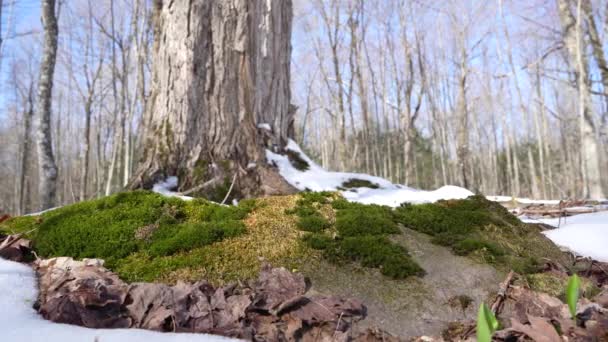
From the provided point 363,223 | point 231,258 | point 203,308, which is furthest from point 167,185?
point 203,308

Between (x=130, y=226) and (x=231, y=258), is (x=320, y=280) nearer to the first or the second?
(x=231, y=258)

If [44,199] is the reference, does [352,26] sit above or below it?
above

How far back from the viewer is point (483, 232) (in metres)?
2.40

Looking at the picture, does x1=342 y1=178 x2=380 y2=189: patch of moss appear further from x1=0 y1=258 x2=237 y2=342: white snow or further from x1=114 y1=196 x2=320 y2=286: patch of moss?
x1=0 y1=258 x2=237 y2=342: white snow

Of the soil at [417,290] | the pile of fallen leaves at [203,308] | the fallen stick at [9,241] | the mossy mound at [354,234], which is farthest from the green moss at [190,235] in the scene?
the fallen stick at [9,241]

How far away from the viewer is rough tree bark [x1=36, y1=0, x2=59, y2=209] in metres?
6.27

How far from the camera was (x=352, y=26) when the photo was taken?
15.3 meters

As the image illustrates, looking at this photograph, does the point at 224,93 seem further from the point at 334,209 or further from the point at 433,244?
the point at 433,244

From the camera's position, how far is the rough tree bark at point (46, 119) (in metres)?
6.27

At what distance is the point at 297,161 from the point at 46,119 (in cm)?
534

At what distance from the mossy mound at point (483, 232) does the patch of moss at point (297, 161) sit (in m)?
2.19

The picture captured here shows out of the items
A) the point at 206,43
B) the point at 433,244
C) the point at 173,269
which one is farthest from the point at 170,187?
the point at 433,244

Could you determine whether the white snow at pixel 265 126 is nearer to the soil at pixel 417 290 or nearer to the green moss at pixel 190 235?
the green moss at pixel 190 235

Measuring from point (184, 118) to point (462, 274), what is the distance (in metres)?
3.30
